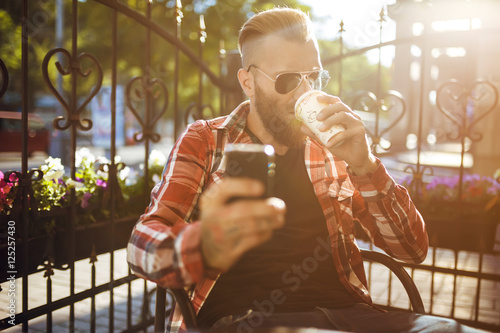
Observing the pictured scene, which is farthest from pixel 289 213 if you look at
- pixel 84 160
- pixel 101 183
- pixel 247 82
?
pixel 84 160

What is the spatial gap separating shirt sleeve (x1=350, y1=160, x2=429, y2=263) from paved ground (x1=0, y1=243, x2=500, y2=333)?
6.49ft

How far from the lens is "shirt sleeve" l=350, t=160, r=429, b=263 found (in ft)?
6.13

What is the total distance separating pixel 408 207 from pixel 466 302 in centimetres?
307

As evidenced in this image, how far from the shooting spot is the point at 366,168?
5.97 ft

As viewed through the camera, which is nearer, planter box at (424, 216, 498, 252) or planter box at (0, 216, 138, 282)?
planter box at (0, 216, 138, 282)

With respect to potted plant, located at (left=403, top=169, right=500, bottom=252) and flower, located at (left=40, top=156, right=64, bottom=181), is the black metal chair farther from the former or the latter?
flower, located at (left=40, top=156, right=64, bottom=181)

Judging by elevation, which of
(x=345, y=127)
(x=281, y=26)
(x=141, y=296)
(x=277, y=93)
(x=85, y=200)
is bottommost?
(x=141, y=296)

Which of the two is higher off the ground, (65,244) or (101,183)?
(101,183)

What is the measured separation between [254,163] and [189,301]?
0.81 m

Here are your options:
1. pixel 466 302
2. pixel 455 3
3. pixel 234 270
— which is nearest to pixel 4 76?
pixel 234 270

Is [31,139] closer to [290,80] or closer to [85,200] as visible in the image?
[85,200]

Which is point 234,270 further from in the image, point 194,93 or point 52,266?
point 194,93

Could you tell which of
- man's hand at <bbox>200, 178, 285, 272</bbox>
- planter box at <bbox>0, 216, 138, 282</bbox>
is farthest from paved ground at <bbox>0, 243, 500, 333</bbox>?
man's hand at <bbox>200, 178, 285, 272</bbox>

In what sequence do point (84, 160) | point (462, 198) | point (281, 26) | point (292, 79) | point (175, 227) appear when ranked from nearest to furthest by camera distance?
point (175, 227)
point (292, 79)
point (281, 26)
point (462, 198)
point (84, 160)
